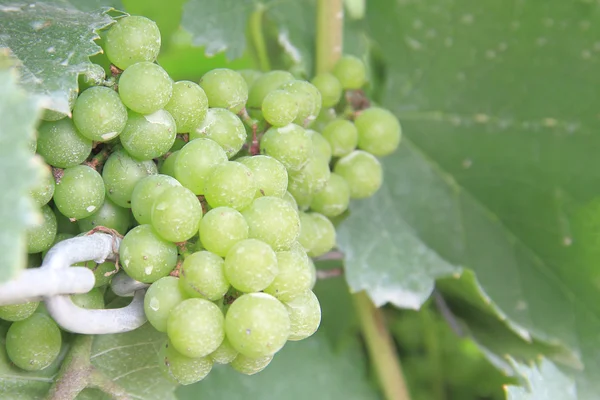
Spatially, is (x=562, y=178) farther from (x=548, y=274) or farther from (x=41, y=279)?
(x=41, y=279)

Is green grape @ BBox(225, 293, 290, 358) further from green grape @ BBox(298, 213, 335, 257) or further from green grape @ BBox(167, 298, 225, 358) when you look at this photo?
green grape @ BBox(298, 213, 335, 257)

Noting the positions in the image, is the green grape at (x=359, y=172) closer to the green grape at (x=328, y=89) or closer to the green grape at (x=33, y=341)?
the green grape at (x=328, y=89)

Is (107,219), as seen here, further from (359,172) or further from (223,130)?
(359,172)

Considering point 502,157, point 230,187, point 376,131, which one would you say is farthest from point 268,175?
point 502,157

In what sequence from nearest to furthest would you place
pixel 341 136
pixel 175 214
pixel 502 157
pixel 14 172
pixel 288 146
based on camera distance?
pixel 14 172
pixel 175 214
pixel 288 146
pixel 341 136
pixel 502 157

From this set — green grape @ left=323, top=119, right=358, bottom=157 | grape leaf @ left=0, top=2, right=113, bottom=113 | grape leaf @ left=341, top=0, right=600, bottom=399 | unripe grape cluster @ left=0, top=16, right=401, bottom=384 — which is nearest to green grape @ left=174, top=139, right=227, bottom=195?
unripe grape cluster @ left=0, top=16, right=401, bottom=384

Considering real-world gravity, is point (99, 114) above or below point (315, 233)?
above

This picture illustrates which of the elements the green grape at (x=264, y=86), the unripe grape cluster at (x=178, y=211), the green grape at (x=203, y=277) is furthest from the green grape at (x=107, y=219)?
the green grape at (x=264, y=86)

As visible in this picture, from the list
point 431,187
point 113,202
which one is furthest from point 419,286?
point 113,202
